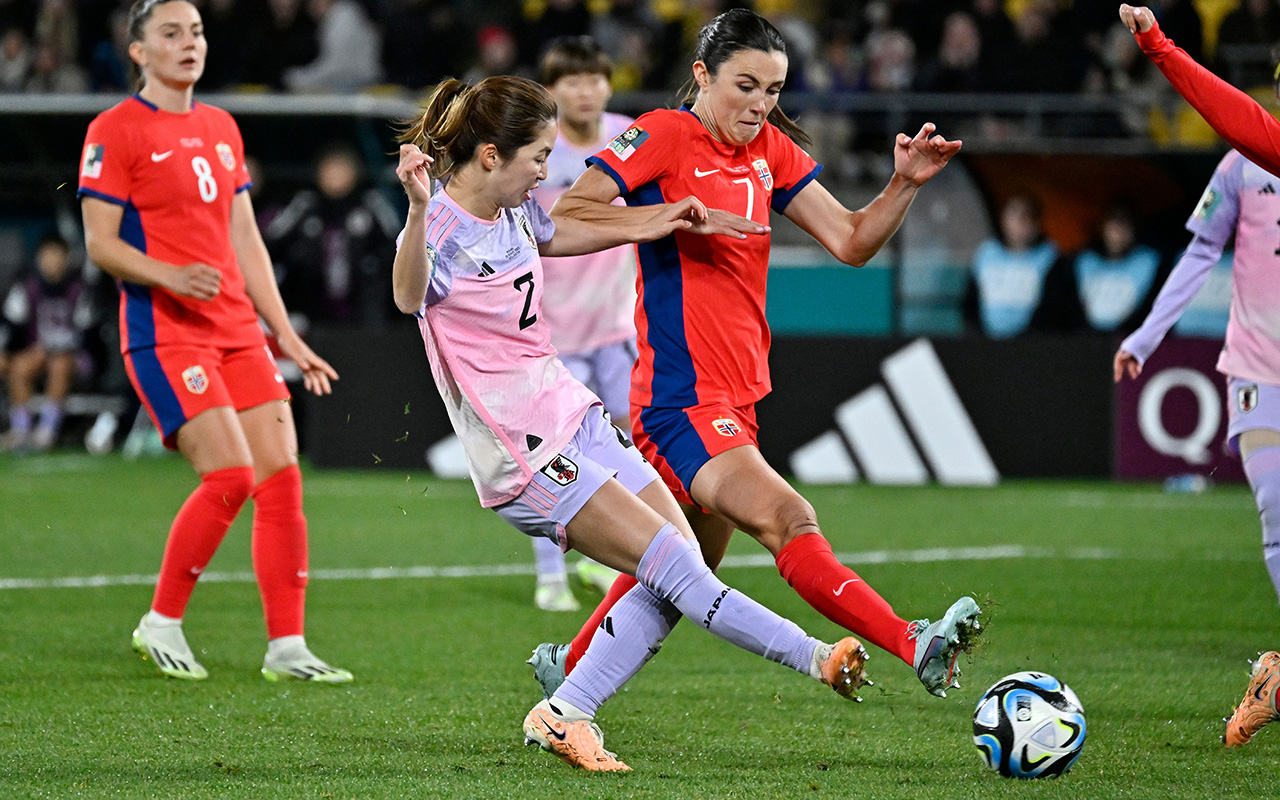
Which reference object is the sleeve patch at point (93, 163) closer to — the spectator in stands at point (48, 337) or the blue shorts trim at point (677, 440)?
→ the blue shorts trim at point (677, 440)

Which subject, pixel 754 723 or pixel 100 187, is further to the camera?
pixel 100 187

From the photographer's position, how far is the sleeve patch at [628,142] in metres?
4.87

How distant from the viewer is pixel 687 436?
15.6 ft

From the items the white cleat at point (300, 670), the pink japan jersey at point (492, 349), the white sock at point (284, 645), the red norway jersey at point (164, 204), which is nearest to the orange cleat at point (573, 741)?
the pink japan jersey at point (492, 349)

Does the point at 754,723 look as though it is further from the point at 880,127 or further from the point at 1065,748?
the point at 880,127

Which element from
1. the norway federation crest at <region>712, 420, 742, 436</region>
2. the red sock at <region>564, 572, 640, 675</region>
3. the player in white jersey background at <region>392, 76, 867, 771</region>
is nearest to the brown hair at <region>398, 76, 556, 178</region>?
the player in white jersey background at <region>392, 76, 867, 771</region>

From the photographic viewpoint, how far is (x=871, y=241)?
5.02 m

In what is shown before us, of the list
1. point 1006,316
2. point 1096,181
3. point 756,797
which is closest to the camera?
point 756,797

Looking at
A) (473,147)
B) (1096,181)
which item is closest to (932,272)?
(1096,181)

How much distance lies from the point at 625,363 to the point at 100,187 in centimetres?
271

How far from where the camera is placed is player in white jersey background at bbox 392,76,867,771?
446cm

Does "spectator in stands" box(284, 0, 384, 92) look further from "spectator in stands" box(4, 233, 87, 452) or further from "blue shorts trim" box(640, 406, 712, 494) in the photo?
"blue shorts trim" box(640, 406, 712, 494)

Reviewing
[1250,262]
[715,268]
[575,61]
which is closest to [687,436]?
[715,268]

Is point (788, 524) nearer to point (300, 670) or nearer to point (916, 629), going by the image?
point (916, 629)
